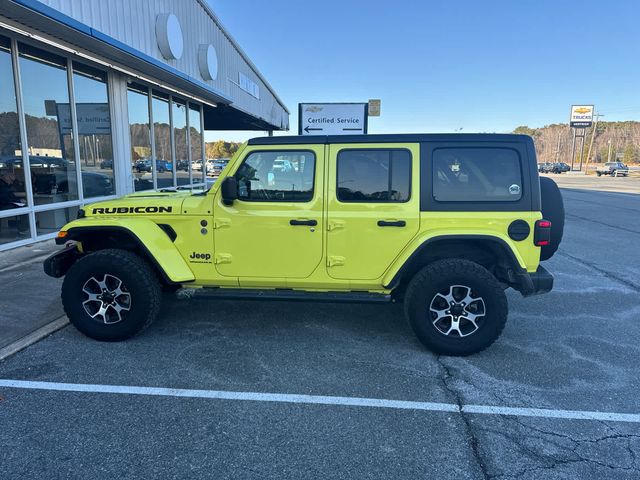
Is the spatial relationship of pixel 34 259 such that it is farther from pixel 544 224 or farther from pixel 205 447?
pixel 544 224

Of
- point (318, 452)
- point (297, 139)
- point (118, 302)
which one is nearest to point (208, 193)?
point (297, 139)

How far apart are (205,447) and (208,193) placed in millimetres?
2246

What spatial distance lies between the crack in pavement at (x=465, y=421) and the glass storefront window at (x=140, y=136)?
9.14 m

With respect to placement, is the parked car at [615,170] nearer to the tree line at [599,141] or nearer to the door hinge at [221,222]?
the tree line at [599,141]

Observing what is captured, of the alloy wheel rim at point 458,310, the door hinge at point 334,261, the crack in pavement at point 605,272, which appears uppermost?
the door hinge at point 334,261

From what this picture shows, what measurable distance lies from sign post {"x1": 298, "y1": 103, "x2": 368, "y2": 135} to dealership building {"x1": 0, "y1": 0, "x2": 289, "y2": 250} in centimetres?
264

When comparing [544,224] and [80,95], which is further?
[80,95]

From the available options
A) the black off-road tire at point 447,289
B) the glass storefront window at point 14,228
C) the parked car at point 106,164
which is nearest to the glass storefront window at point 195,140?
the parked car at point 106,164

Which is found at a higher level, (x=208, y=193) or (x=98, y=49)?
(x=98, y=49)

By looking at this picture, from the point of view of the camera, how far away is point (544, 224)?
3.74m

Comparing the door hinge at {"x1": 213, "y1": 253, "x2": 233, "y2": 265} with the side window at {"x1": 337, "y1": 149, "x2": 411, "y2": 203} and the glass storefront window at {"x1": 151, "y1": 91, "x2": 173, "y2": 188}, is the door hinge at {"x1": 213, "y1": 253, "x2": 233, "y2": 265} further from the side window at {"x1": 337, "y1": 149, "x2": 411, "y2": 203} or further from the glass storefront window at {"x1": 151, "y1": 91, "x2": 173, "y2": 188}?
the glass storefront window at {"x1": 151, "y1": 91, "x2": 173, "y2": 188}

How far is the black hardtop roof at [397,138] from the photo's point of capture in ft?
12.7

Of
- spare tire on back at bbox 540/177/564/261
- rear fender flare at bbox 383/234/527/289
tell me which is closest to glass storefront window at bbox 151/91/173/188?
rear fender flare at bbox 383/234/527/289

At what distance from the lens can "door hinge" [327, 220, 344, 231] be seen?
12.8 feet
